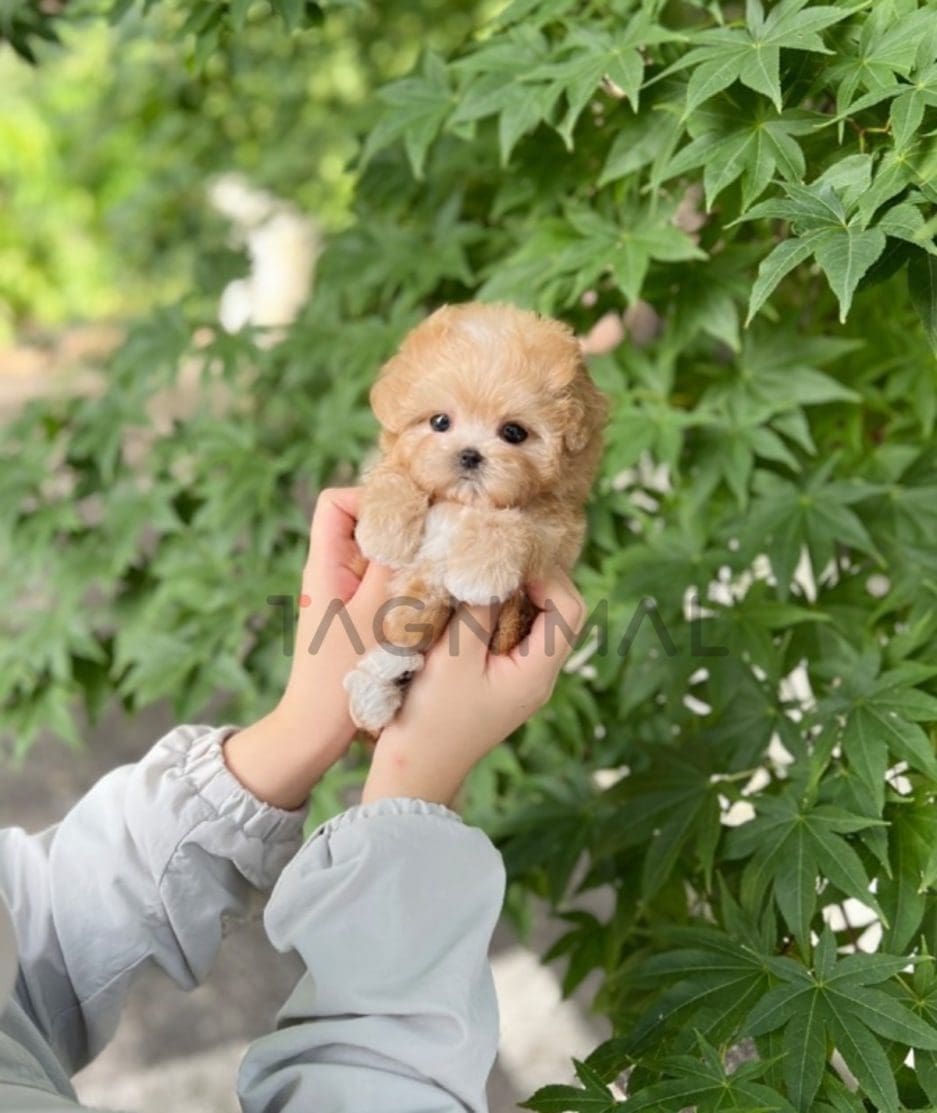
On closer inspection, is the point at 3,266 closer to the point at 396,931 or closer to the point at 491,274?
the point at 491,274

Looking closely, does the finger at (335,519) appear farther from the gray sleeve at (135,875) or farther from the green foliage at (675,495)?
the green foliage at (675,495)

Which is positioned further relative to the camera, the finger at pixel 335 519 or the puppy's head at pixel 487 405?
the finger at pixel 335 519

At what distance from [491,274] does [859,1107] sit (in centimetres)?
84

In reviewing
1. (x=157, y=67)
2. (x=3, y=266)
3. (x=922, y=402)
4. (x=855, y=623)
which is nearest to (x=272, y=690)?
(x=855, y=623)

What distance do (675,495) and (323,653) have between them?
616mm

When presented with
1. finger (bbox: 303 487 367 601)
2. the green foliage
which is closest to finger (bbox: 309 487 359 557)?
finger (bbox: 303 487 367 601)

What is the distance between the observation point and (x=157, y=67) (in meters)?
2.12

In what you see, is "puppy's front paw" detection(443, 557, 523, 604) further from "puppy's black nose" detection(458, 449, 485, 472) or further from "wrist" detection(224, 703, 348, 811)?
"wrist" detection(224, 703, 348, 811)

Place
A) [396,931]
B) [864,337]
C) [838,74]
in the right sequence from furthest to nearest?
[864,337] → [838,74] → [396,931]

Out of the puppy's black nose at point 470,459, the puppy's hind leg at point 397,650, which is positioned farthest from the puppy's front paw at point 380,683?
the puppy's black nose at point 470,459

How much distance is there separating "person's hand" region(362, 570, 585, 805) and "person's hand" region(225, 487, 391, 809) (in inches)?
1.8

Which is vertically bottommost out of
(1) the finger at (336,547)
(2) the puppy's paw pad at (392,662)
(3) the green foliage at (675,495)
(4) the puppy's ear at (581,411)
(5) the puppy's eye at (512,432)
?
(3) the green foliage at (675,495)

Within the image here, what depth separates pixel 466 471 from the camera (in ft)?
2.33

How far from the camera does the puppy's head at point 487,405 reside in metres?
0.71
